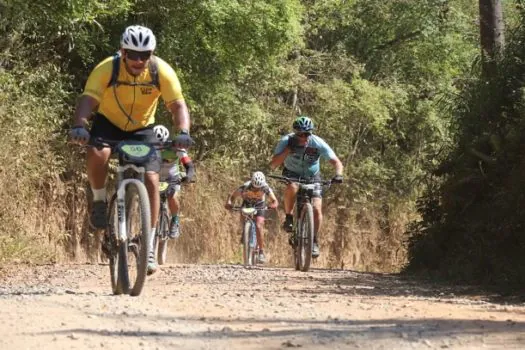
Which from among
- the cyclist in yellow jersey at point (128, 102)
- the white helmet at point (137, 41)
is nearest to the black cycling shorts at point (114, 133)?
the cyclist in yellow jersey at point (128, 102)

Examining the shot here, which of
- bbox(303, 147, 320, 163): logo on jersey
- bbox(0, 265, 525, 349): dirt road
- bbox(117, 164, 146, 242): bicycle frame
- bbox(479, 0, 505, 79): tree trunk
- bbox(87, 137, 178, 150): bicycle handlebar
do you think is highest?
bbox(479, 0, 505, 79): tree trunk

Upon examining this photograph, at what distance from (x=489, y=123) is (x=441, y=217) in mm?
1513

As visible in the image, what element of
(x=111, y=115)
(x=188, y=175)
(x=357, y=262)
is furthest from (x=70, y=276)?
(x=357, y=262)

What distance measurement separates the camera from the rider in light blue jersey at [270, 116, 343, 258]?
48.5 ft

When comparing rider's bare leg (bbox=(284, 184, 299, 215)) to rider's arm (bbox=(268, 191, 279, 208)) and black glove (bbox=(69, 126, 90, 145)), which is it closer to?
rider's arm (bbox=(268, 191, 279, 208))

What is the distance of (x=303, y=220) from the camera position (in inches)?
583

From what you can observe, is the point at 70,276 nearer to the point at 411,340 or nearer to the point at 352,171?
the point at 411,340

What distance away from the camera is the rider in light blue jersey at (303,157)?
48.5 ft

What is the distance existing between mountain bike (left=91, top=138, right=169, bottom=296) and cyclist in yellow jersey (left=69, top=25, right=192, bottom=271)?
4.6 inches

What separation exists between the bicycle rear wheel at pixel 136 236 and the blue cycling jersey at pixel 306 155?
5965 millimetres

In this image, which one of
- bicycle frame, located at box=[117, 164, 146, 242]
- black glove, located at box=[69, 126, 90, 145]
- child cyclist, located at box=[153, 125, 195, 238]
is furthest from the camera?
child cyclist, located at box=[153, 125, 195, 238]

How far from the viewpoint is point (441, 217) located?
49.5ft

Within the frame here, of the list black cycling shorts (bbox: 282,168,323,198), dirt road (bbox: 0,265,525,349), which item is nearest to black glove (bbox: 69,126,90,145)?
dirt road (bbox: 0,265,525,349)

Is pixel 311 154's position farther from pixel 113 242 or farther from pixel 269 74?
pixel 269 74
